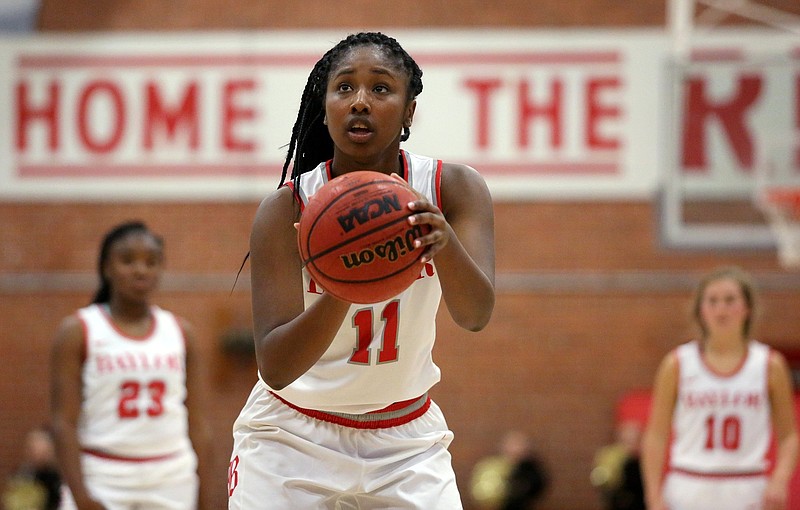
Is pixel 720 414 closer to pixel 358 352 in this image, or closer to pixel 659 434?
pixel 659 434

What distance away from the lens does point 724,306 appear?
5492mm

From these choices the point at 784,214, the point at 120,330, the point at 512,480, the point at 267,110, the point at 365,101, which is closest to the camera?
the point at 365,101

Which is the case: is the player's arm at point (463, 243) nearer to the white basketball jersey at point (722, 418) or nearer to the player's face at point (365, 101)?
the player's face at point (365, 101)

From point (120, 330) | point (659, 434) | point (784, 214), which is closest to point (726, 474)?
point (659, 434)

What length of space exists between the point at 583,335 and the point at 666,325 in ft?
2.73

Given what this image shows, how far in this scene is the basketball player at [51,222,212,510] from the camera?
4848 millimetres

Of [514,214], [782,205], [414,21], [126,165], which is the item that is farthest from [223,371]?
[782,205]

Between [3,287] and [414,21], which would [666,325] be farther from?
[3,287]

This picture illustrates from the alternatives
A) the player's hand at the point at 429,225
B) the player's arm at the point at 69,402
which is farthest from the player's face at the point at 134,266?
the player's hand at the point at 429,225

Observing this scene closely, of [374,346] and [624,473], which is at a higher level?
[374,346]

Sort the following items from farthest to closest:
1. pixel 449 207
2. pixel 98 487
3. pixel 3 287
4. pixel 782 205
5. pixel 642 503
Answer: pixel 3 287 → pixel 642 503 → pixel 782 205 → pixel 98 487 → pixel 449 207

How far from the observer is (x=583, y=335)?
441 inches

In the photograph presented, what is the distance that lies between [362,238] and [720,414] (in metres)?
3.69

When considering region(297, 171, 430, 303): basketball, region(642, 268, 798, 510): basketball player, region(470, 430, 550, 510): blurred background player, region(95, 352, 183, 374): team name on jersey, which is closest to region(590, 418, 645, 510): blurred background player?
region(470, 430, 550, 510): blurred background player
